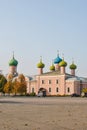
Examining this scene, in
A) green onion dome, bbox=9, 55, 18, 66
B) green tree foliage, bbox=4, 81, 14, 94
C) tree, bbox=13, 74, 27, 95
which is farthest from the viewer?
green onion dome, bbox=9, 55, 18, 66

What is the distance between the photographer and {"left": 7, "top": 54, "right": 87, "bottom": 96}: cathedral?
3814 inches

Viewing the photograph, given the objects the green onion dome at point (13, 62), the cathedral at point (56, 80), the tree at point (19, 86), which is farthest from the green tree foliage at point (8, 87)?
the green onion dome at point (13, 62)

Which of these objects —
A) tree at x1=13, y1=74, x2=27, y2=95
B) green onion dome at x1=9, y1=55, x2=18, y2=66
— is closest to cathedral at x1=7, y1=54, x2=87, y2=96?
green onion dome at x1=9, y1=55, x2=18, y2=66

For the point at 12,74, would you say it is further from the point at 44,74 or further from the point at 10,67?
the point at 44,74

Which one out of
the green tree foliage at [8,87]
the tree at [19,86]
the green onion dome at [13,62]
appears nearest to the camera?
the tree at [19,86]

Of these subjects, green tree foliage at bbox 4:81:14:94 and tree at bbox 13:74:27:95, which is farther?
green tree foliage at bbox 4:81:14:94

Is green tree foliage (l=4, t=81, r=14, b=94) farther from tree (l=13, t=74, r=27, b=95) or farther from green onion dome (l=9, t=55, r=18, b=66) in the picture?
green onion dome (l=9, t=55, r=18, b=66)

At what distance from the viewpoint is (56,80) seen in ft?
331

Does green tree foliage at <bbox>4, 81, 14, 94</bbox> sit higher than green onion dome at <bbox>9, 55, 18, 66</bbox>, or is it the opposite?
green onion dome at <bbox>9, 55, 18, 66</bbox>

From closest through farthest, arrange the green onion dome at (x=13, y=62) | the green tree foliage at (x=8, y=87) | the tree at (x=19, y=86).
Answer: the tree at (x=19, y=86) < the green tree foliage at (x=8, y=87) < the green onion dome at (x=13, y=62)

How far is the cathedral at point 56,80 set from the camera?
96875 millimetres

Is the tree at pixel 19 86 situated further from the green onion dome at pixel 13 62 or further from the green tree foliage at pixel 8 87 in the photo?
the green onion dome at pixel 13 62

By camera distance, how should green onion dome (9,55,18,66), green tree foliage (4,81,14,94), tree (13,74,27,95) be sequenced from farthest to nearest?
1. green onion dome (9,55,18,66)
2. green tree foliage (4,81,14,94)
3. tree (13,74,27,95)

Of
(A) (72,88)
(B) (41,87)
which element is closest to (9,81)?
(B) (41,87)
